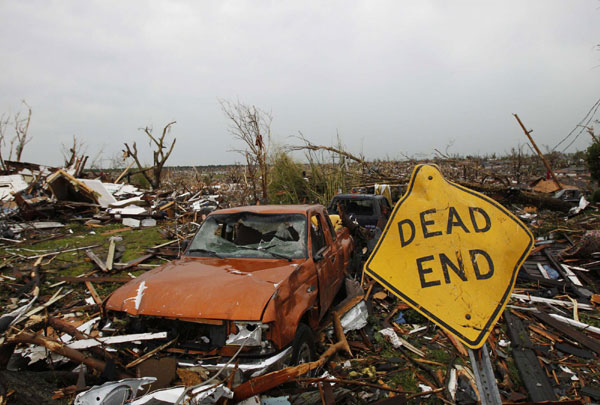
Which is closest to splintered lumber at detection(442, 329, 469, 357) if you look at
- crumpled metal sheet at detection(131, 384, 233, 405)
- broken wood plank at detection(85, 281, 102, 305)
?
crumpled metal sheet at detection(131, 384, 233, 405)

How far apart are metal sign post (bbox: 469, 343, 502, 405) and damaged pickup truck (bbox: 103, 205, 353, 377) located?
1.52m

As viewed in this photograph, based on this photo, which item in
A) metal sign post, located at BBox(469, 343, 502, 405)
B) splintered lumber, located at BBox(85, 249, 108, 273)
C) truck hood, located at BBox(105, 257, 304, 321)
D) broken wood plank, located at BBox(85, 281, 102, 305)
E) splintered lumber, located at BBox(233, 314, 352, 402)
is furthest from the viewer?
splintered lumber, located at BBox(85, 249, 108, 273)

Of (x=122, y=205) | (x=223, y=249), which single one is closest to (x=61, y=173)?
(x=122, y=205)

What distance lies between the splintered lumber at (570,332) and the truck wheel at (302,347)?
375 centimetres

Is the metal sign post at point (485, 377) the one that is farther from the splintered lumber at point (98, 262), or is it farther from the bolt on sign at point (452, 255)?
the splintered lumber at point (98, 262)

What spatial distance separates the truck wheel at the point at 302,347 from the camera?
3086mm

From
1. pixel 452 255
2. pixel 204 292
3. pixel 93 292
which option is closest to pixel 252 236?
pixel 204 292

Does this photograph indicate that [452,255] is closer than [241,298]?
Yes

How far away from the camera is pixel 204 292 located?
3.07m

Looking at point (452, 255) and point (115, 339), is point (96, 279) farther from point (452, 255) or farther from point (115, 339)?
point (452, 255)

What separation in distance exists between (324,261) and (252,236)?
1.01 metres

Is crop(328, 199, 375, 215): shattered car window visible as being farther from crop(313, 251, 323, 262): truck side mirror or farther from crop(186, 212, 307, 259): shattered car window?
crop(313, 251, 323, 262): truck side mirror

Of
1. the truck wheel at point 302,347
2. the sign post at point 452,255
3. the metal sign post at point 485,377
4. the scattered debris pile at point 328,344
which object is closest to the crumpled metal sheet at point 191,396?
the scattered debris pile at point 328,344

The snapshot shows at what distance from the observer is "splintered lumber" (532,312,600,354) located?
433 cm
